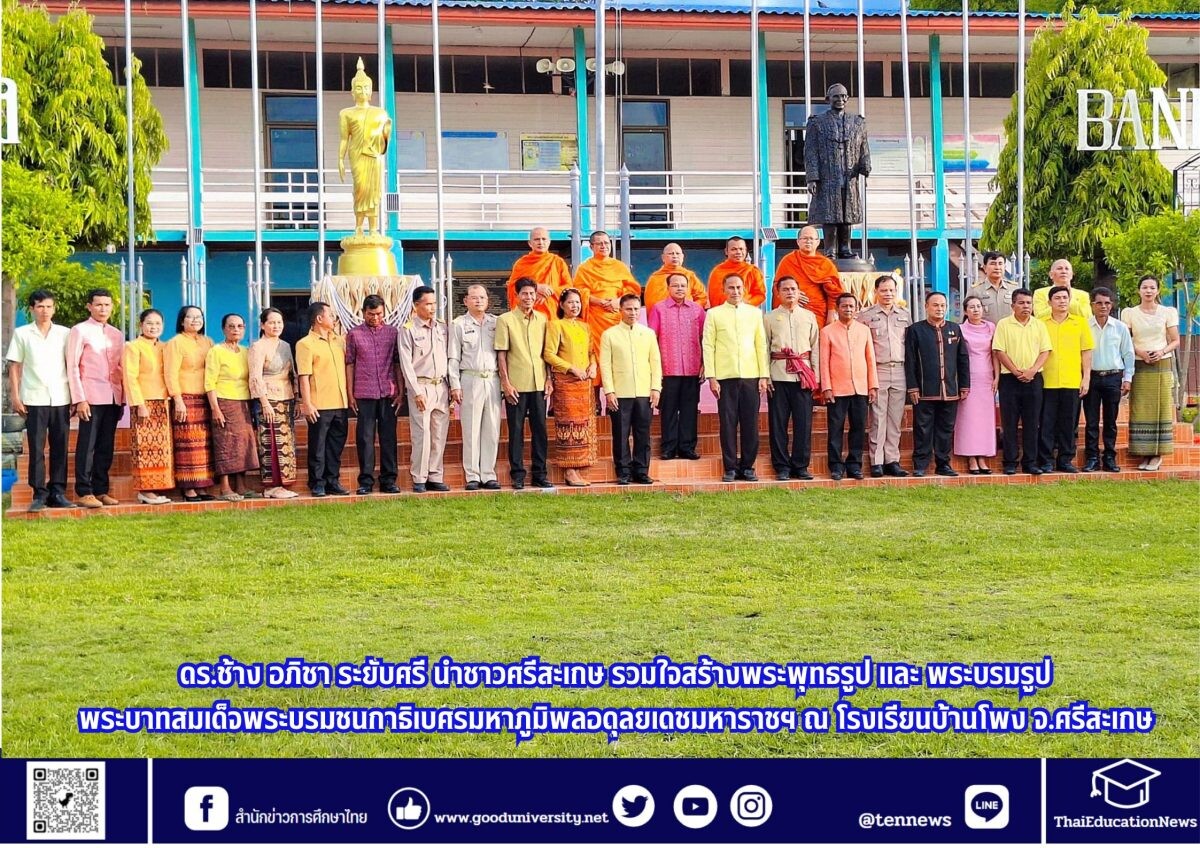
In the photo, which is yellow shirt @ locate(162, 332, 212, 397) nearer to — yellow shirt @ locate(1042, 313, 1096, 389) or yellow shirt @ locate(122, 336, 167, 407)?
yellow shirt @ locate(122, 336, 167, 407)

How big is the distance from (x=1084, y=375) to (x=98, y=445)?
22.1ft

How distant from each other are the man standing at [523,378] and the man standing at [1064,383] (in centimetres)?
354

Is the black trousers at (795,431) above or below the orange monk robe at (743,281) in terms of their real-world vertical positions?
below

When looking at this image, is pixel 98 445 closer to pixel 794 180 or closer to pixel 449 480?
pixel 449 480

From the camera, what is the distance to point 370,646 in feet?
21.3

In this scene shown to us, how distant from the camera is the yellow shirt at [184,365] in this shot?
9.88m

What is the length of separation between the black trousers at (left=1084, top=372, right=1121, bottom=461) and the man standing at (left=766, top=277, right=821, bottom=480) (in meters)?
2.06

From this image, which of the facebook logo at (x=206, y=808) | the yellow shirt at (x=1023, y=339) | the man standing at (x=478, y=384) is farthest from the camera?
the yellow shirt at (x=1023, y=339)

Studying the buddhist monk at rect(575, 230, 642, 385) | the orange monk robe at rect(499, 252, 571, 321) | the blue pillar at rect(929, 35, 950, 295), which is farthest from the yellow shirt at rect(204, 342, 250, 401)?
the blue pillar at rect(929, 35, 950, 295)

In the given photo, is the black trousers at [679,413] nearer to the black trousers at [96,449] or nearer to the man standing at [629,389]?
the man standing at [629,389]

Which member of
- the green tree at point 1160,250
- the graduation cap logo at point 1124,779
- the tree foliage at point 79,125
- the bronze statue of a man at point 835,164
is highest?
the tree foliage at point 79,125

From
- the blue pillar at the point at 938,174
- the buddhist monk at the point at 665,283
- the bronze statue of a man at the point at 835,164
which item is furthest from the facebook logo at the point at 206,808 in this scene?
the blue pillar at the point at 938,174

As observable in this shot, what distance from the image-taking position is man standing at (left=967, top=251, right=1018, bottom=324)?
1145 centimetres

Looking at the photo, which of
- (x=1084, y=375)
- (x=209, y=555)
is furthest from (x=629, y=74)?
(x=209, y=555)
